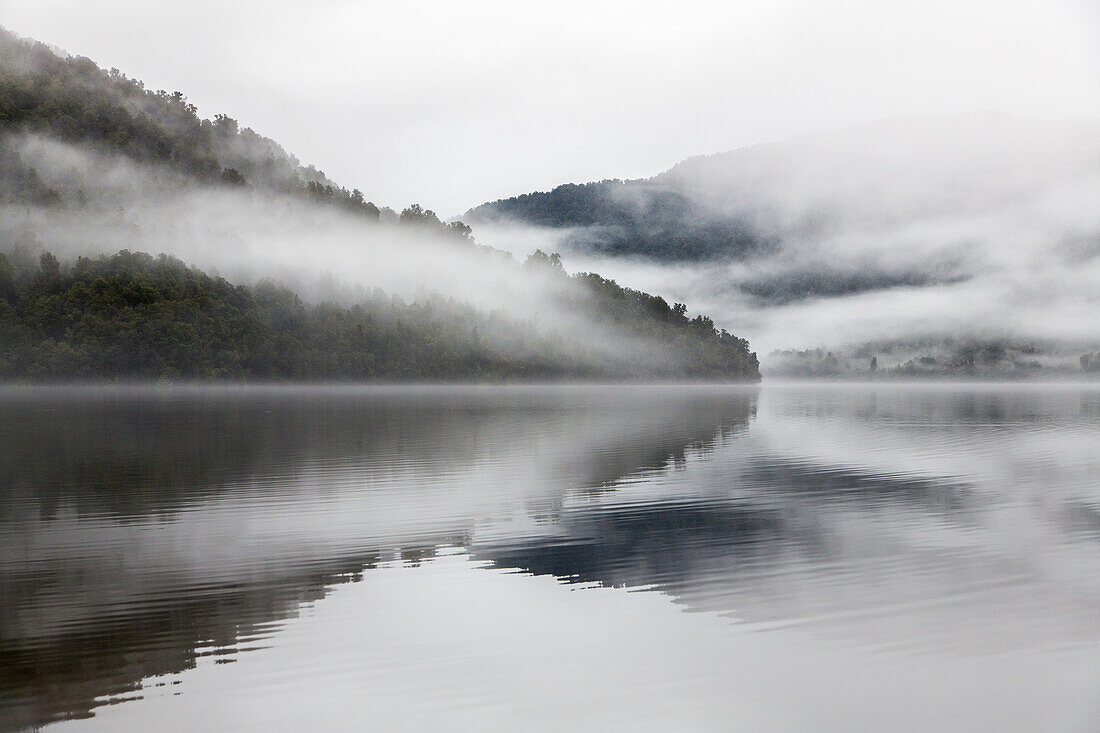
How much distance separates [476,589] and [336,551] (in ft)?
13.5

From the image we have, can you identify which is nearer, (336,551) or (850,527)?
(336,551)

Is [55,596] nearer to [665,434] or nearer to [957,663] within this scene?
[957,663]

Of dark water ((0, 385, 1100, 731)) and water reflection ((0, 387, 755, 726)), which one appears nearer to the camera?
dark water ((0, 385, 1100, 731))

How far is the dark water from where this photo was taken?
380 inches

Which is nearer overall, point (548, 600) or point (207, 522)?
point (548, 600)

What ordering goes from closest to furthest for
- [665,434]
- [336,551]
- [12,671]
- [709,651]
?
[12,671] < [709,651] < [336,551] < [665,434]

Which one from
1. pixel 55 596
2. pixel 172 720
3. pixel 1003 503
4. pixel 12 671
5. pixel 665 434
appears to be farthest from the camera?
pixel 665 434

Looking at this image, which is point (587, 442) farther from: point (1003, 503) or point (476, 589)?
point (476, 589)

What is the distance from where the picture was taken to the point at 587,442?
4325 centimetres

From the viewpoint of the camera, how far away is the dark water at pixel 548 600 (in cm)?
964

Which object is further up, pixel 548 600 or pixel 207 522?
pixel 207 522

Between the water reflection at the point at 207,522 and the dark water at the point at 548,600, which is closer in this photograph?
the dark water at the point at 548,600

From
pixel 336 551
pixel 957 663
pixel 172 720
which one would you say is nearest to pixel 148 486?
pixel 336 551

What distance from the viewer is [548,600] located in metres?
13.7
